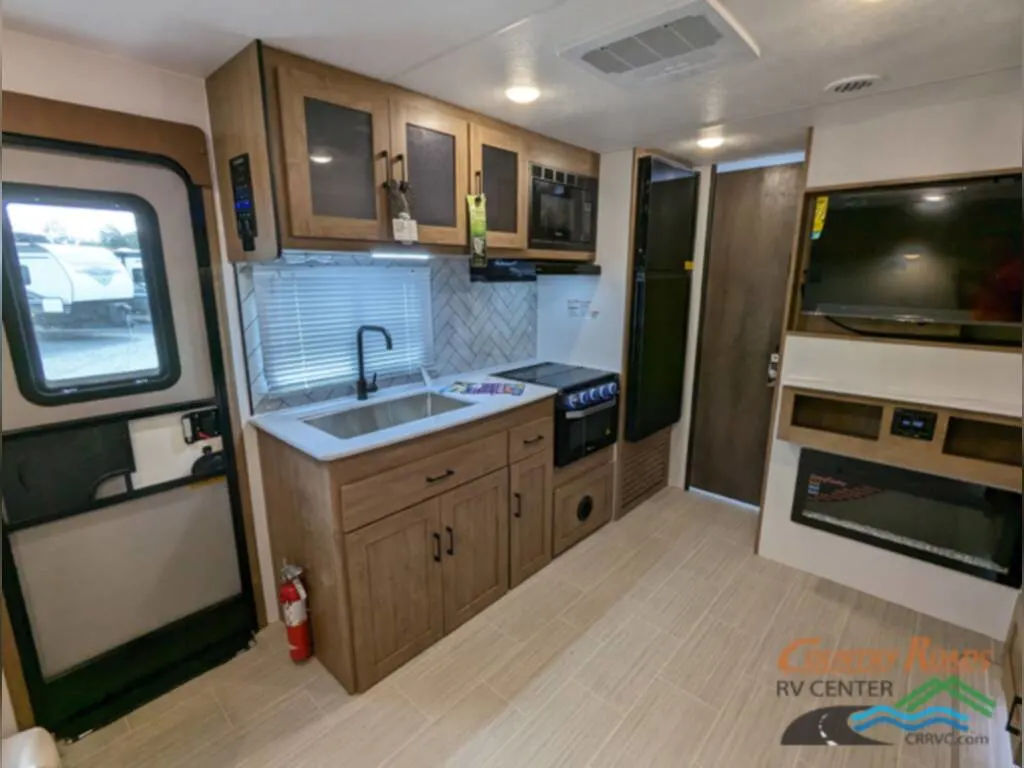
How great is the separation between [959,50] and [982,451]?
1.52 metres

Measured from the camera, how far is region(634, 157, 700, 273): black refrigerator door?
8.82 ft

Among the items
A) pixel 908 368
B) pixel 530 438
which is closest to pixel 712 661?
pixel 530 438

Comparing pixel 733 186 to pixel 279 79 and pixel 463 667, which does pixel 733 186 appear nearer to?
pixel 279 79

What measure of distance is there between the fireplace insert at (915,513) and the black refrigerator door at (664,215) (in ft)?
4.28

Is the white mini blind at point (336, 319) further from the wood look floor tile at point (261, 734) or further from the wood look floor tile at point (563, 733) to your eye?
the wood look floor tile at point (563, 733)

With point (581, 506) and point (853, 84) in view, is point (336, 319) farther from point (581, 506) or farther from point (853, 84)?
point (853, 84)

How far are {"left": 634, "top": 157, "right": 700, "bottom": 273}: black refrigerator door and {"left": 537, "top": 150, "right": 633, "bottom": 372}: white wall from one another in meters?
0.07

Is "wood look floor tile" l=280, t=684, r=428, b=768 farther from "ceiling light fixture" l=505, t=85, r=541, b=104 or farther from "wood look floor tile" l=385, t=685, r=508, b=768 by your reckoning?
"ceiling light fixture" l=505, t=85, r=541, b=104

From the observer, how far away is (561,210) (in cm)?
263

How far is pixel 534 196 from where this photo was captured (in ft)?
8.02

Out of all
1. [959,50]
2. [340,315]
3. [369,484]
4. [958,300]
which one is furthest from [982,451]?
[340,315]

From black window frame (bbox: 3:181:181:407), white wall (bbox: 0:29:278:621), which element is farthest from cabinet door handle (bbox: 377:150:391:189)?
black window frame (bbox: 3:181:181:407)

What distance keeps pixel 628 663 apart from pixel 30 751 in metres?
1.84

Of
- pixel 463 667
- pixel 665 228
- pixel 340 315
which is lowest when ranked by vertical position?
pixel 463 667
